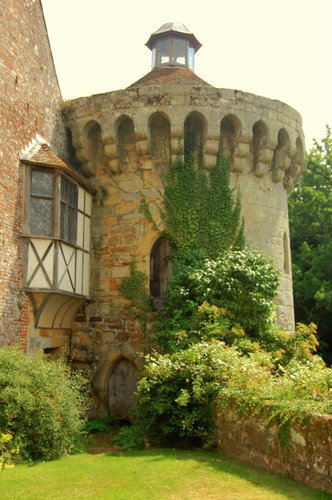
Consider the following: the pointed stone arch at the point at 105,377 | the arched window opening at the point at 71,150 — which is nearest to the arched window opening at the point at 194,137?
the arched window opening at the point at 71,150

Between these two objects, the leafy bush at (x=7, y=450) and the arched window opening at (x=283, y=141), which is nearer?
the leafy bush at (x=7, y=450)

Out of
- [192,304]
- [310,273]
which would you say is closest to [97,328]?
[192,304]

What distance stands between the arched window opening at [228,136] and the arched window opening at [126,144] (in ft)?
6.70

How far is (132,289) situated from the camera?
1184 cm

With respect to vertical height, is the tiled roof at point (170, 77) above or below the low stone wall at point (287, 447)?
above

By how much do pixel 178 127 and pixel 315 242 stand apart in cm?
1213

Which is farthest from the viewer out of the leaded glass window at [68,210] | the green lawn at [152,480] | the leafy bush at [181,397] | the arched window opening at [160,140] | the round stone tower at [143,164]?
the arched window opening at [160,140]

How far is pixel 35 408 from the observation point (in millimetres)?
7629

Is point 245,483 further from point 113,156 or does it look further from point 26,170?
point 113,156

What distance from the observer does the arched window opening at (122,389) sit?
1172 centimetres

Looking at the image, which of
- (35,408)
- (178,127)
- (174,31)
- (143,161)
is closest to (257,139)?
(178,127)

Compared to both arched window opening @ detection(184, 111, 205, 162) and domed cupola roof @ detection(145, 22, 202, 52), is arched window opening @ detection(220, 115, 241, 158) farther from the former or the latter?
domed cupola roof @ detection(145, 22, 202, 52)

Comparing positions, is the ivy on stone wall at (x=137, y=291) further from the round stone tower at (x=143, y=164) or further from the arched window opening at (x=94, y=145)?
the arched window opening at (x=94, y=145)

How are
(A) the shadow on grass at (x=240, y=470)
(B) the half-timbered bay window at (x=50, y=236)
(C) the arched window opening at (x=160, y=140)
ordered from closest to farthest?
(A) the shadow on grass at (x=240, y=470) → (B) the half-timbered bay window at (x=50, y=236) → (C) the arched window opening at (x=160, y=140)
